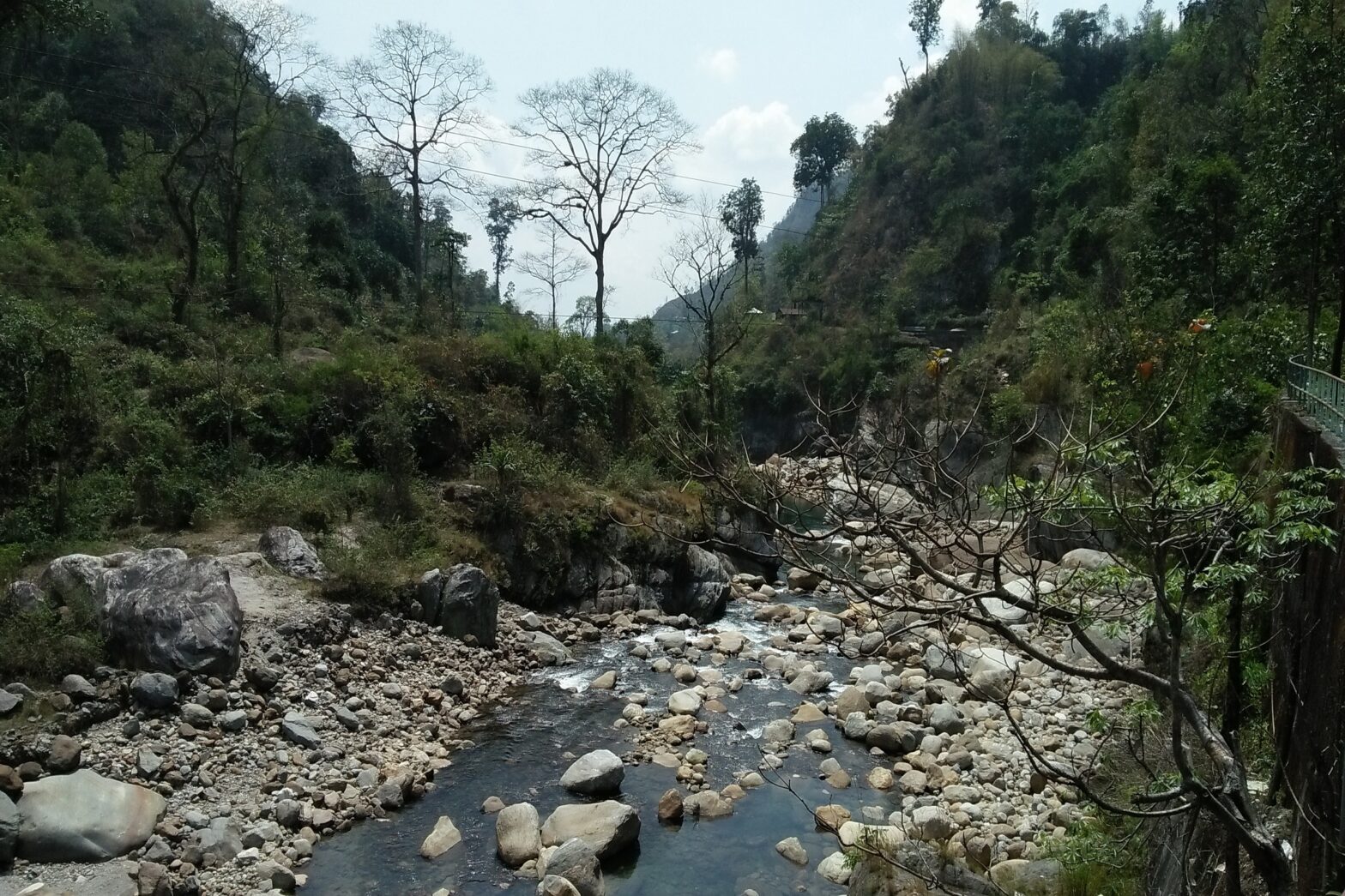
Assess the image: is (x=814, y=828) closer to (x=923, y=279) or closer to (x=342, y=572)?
(x=342, y=572)

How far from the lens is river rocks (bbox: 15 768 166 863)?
7113 mm

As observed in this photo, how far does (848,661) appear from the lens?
45.5 ft

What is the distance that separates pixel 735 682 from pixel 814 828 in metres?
3.91

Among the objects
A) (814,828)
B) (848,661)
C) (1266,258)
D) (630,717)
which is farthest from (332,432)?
(1266,258)

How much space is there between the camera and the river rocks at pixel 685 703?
11.4m

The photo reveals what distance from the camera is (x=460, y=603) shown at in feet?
42.3

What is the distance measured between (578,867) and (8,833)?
436 centimetres

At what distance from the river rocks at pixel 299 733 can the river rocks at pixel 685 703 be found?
4176 millimetres

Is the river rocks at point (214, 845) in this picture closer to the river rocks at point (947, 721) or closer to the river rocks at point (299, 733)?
the river rocks at point (299, 733)

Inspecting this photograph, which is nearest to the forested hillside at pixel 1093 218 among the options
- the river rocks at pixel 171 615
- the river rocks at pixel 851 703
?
the river rocks at pixel 851 703

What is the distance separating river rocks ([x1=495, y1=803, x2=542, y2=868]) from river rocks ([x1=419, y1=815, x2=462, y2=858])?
372 millimetres

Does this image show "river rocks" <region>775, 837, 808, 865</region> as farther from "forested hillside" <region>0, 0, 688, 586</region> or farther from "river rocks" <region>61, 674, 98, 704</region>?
"forested hillside" <region>0, 0, 688, 586</region>

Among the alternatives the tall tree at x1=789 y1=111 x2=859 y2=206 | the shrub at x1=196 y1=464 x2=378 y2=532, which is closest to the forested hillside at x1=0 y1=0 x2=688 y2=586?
the shrub at x1=196 y1=464 x2=378 y2=532

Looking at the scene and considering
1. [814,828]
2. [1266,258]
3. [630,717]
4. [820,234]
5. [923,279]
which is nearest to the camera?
[814,828]
